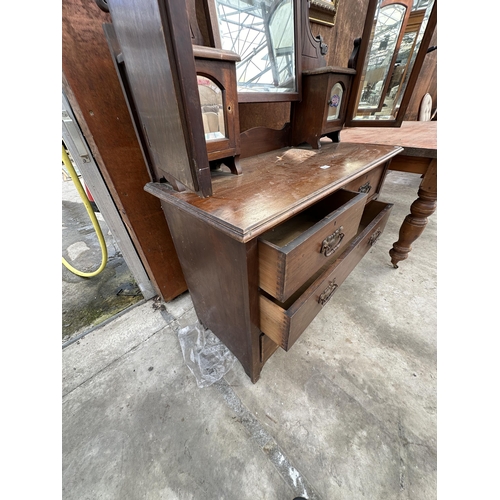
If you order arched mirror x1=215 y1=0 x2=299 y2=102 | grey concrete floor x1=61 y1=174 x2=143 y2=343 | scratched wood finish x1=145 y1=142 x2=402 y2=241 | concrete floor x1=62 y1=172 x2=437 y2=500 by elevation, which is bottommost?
concrete floor x1=62 y1=172 x2=437 y2=500

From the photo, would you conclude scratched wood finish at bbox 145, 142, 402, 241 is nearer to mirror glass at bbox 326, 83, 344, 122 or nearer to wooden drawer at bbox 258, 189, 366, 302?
wooden drawer at bbox 258, 189, 366, 302

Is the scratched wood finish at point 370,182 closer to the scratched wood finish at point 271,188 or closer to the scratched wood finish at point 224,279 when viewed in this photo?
the scratched wood finish at point 271,188

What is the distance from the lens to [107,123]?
70 cm

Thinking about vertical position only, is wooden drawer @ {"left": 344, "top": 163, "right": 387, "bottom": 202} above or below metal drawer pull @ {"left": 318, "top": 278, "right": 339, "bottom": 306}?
above

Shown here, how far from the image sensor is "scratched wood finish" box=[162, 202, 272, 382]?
0.49m

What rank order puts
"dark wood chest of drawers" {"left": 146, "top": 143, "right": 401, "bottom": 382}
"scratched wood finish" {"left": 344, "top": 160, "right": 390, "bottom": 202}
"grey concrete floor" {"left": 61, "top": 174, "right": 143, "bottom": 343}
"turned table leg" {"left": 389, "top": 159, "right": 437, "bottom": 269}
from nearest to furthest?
1. "dark wood chest of drawers" {"left": 146, "top": 143, "right": 401, "bottom": 382}
2. "scratched wood finish" {"left": 344, "top": 160, "right": 390, "bottom": 202}
3. "turned table leg" {"left": 389, "top": 159, "right": 437, "bottom": 269}
4. "grey concrete floor" {"left": 61, "top": 174, "right": 143, "bottom": 343}

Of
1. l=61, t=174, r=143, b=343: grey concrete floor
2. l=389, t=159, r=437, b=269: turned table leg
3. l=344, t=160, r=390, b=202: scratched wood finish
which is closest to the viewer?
l=344, t=160, r=390, b=202: scratched wood finish

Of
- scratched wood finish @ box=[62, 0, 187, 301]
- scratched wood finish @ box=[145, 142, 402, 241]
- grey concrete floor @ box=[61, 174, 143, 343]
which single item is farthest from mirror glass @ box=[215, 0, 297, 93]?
grey concrete floor @ box=[61, 174, 143, 343]

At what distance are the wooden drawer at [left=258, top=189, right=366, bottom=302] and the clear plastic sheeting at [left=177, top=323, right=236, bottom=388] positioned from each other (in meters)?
0.59

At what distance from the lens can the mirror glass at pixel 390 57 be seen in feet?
2.75

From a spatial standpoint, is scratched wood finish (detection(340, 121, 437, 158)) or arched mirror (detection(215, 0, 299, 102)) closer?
arched mirror (detection(215, 0, 299, 102))

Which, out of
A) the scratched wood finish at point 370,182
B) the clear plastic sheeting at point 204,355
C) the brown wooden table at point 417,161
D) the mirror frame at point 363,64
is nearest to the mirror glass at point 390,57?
the mirror frame at point 363,64

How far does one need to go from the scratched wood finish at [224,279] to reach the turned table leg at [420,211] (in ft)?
3.38
